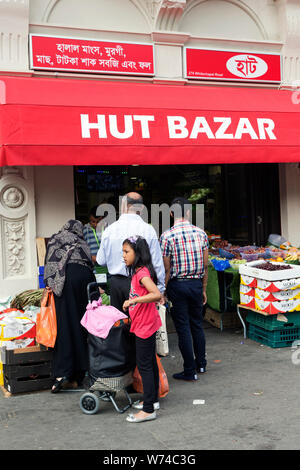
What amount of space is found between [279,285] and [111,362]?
2.87m

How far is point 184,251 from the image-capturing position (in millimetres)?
5754

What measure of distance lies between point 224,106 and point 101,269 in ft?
10.4

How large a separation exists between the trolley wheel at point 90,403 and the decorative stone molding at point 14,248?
3459mm

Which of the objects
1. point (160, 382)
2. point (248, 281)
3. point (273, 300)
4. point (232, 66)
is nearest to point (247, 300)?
point (248, 281)

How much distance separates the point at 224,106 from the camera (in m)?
8.17

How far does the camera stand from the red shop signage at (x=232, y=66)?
8859 millimetres

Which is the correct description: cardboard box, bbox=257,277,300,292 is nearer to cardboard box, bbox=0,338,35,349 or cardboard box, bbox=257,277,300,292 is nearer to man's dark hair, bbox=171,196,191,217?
man's dark hair, bbox=171,196,191,217

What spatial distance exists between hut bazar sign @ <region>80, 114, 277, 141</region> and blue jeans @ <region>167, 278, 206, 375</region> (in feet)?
8.52

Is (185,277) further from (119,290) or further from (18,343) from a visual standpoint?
(18,343)

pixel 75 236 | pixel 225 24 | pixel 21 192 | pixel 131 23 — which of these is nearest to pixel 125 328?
pixel 75 236

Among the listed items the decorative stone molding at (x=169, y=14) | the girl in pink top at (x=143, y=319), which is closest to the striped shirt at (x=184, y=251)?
the girl in pink top at (x=143, y=319)

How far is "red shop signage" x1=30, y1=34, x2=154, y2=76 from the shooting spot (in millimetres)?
7891

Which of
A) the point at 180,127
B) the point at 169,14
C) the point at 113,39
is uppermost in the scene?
the point at 169,14

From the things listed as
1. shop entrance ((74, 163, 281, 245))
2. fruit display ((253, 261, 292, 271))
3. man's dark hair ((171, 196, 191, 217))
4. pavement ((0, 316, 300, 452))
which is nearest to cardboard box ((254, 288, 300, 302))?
fruit display ((253, 261, 292, 271))
